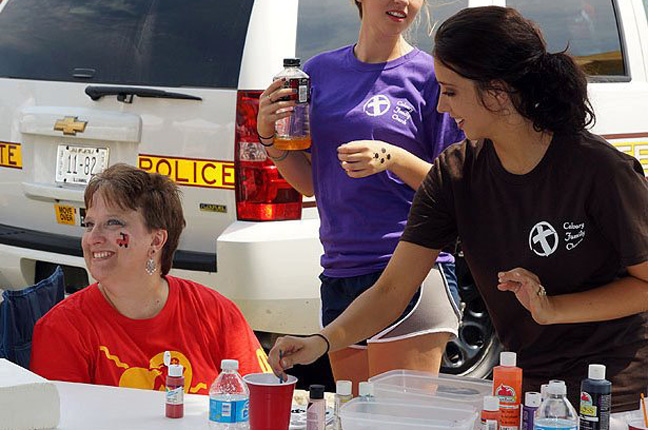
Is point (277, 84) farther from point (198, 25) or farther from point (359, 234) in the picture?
point (198, 25)

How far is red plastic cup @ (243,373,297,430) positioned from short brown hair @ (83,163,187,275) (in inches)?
46.4

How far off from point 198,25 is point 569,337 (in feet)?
8.36

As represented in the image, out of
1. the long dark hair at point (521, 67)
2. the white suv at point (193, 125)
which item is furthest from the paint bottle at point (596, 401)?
the white suv at point (193, 125)

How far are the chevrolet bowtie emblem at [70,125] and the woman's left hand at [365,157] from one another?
6.48 feet

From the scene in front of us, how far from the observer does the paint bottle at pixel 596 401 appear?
9.10ft

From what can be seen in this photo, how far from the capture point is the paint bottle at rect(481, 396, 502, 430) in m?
2.82

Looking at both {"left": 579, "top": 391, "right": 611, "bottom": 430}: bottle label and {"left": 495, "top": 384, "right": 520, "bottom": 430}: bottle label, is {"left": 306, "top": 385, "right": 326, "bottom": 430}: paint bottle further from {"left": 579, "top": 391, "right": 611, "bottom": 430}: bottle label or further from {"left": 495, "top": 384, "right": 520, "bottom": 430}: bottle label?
{"left": 579, "top": 391, "right": 611, "bottom": 430}: bottle label

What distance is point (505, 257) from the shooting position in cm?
322

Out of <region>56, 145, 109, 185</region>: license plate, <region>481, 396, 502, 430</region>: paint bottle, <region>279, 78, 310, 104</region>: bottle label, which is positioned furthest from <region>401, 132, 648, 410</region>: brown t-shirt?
<region>56, 145, 109, 185</region>: license plate

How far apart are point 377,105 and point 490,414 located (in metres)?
1.33

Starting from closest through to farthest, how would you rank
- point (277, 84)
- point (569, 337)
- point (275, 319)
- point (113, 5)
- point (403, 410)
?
point (403, 410) → point (569, 337) → point (277, 84) → point (275, 319) → point (113, 5)

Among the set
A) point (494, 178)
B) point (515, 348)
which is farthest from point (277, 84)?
point (515, 348)

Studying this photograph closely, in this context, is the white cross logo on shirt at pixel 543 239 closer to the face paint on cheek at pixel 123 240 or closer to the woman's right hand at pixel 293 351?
the woman's right hand at pixel 293 351

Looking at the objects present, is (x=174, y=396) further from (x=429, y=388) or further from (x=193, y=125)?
(x=193, y=125)
